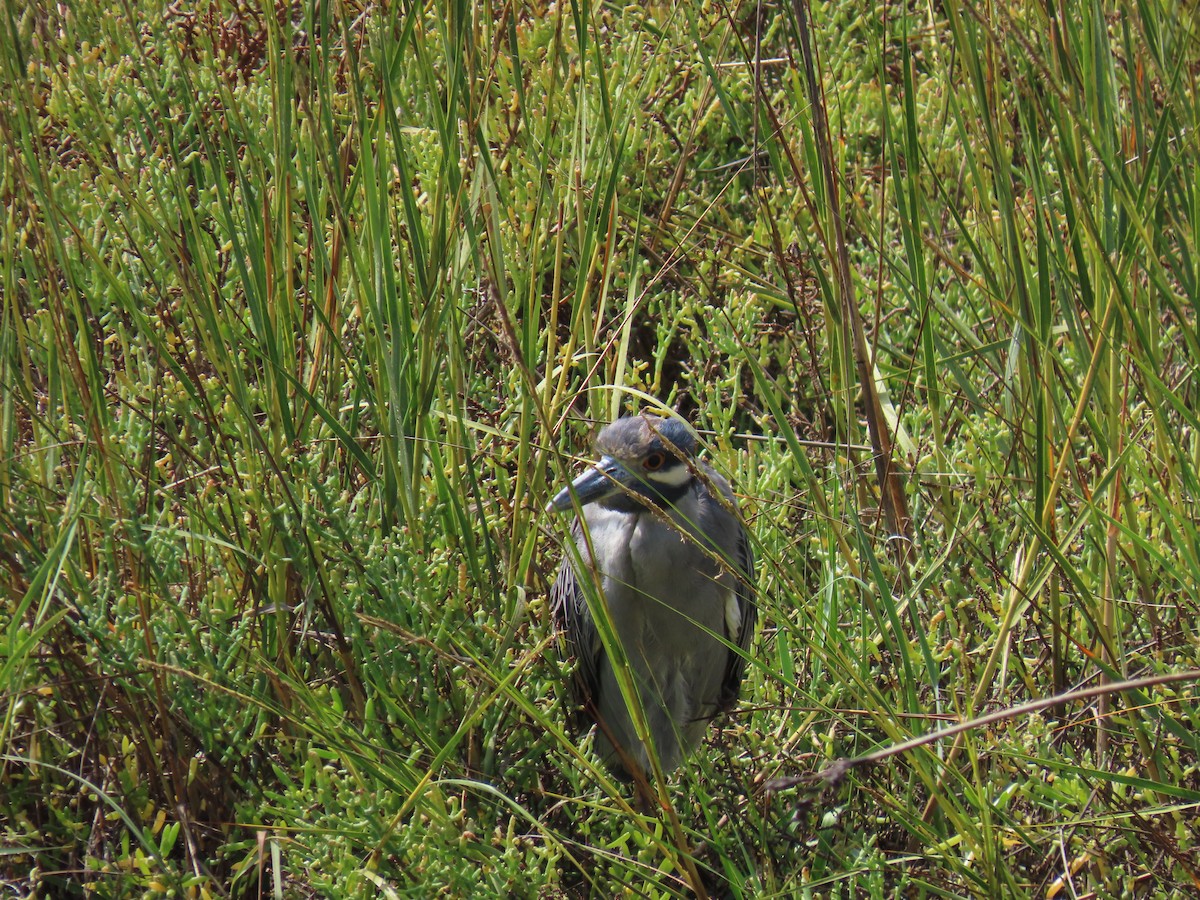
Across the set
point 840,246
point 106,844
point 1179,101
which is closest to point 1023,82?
point 1179,101

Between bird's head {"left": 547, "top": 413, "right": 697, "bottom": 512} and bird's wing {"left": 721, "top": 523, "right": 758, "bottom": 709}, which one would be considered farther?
bird's wing {"left": 721, "top": 523, "right": 758, "bottom": 709}

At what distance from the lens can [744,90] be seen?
4465 millimetres

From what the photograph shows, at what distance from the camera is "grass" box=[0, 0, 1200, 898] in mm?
2154

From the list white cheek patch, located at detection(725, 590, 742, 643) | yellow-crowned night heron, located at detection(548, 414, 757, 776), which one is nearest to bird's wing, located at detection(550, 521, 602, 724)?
yellow-crowned night heron, located at detection(548, 414, 757, 776)

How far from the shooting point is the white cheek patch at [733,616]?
3.22 meters

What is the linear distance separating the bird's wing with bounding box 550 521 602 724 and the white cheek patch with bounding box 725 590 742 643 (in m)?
0.35

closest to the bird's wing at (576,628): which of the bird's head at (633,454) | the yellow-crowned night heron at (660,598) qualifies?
the yellow-crowned night heron at (660,598)

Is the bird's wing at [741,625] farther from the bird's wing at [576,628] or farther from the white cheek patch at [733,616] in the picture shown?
the bird's wing at [576,628]

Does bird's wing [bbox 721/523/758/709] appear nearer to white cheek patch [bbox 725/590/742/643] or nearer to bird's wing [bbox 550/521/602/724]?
white cheek patch [bbox 725/590/742/643]

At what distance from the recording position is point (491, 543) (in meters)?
2.66

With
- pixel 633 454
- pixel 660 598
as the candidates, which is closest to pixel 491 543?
pixel 633 454

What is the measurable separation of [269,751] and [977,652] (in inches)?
60.8

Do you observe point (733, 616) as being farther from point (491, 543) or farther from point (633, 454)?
point (491, 543)

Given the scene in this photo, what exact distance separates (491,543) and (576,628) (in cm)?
56
